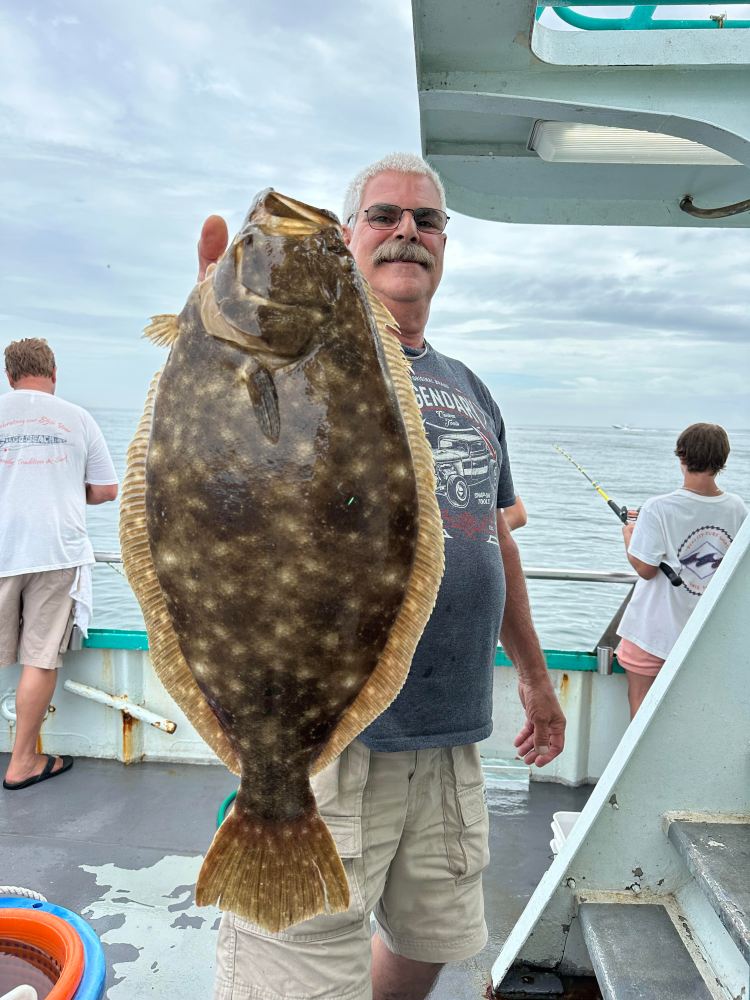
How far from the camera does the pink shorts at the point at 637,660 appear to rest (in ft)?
14.4

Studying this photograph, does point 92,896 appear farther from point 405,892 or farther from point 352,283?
point 352,283

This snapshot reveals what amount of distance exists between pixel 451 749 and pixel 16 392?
323 centimetres

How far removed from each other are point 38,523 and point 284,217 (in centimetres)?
363

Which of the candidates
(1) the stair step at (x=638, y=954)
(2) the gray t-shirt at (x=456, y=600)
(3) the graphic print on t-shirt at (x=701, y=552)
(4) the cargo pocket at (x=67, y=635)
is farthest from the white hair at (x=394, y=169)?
(4) the cargo pocket at (x=67, y=635)

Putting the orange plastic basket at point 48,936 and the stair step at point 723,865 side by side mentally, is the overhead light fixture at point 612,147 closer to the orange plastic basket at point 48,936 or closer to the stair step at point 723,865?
the stair step at point 723,865

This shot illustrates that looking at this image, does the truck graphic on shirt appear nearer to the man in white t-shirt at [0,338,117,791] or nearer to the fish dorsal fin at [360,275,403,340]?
the fish dorsal fin at [360,275,403,340]

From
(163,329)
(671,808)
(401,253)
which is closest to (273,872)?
(163,329)

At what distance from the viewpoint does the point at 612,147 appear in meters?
2.79

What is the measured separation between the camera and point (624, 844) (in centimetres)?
263

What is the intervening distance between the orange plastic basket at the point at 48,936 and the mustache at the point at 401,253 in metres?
2.00

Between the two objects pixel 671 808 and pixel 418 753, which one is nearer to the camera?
pixel 418 753

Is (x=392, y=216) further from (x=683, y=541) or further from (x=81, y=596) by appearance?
(x=81, y=596)

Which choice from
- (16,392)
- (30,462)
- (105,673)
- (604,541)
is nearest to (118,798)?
(105,673)

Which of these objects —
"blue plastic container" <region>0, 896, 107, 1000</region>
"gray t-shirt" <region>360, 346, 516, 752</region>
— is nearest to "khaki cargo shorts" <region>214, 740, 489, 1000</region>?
"gray t-shirt" <region>360, 346, 516, 752</region>
